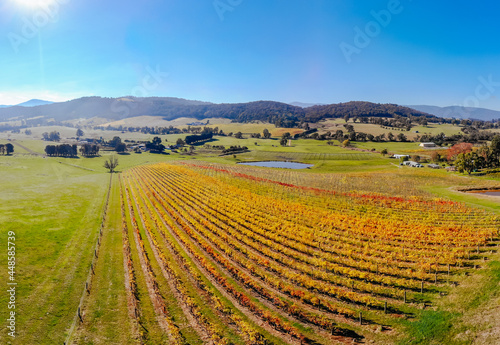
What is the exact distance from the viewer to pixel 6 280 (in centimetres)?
2762

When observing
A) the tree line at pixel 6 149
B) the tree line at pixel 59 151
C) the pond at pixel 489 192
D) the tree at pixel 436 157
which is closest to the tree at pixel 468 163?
the pond at pixel 489 192

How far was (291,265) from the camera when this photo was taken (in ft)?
95.4

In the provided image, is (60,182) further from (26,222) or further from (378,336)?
(378,336)

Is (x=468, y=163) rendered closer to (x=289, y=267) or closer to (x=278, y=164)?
(x=278, y=164)

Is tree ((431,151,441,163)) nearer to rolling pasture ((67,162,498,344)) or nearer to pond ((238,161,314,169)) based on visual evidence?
pond ((238,161,314,169))

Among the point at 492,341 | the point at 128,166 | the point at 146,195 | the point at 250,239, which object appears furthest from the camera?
the point at 128,166

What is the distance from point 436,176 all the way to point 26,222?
4271 inches

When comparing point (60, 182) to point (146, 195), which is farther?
point (60, 182)

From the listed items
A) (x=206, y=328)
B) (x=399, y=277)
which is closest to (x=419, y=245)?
(x=399, y=277)

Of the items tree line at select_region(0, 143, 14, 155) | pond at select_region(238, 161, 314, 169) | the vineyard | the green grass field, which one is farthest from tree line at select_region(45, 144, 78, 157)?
the vineyard

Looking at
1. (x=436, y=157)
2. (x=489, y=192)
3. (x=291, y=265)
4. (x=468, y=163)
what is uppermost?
(x=436, y=157)

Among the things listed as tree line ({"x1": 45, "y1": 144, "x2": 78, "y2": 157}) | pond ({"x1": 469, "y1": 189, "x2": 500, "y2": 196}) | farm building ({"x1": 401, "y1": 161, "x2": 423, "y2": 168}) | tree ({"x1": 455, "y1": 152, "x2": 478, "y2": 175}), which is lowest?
pond ({"x1": 469, "y1": 189, "x2": 500, "y2": 196})

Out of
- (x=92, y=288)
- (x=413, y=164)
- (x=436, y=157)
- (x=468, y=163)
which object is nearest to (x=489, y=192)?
(x=468, y=163)

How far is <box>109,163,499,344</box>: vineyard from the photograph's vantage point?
67.8 ft
